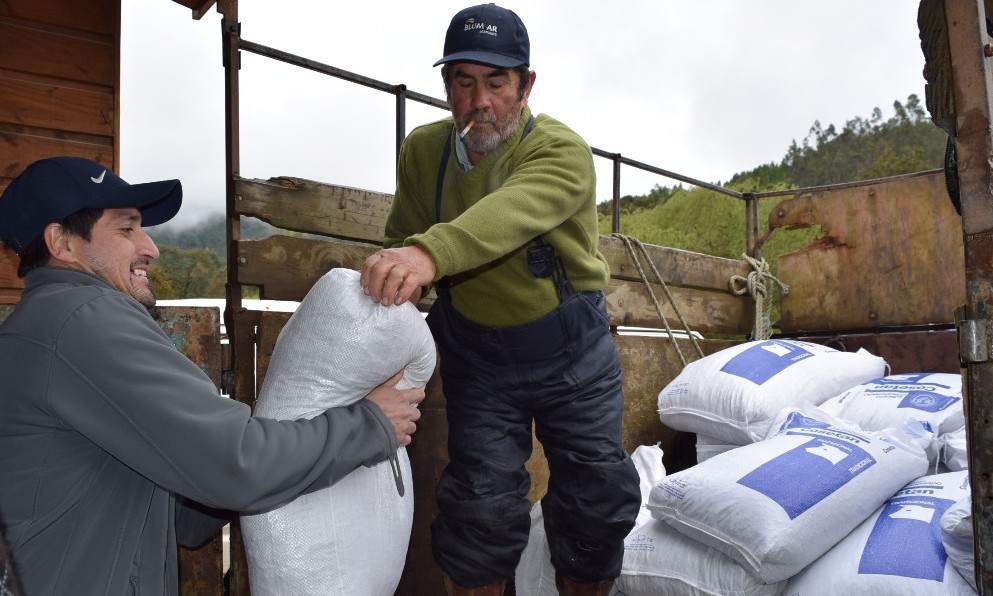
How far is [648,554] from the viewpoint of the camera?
96.1 inches

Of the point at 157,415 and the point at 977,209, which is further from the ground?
the point at 977,209

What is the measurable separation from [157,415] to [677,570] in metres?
1.72

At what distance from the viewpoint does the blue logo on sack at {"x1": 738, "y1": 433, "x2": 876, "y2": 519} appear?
2.24 m

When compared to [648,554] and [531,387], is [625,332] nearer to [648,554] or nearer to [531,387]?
[648,554]

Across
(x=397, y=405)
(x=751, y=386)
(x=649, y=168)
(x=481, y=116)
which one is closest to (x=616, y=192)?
(x=649, y=168)

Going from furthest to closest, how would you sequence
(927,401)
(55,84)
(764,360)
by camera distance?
(764,360) < (55,84) < (927,401)

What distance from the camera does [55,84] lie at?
127 inches

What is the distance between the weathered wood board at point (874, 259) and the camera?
4039 millimetres

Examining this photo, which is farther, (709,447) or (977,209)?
(709,447)

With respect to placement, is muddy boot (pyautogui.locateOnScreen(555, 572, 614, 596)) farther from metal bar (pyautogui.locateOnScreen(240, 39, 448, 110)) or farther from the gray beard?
metal bar (pyautogui.locateOnScreen(240, 39, 448, 110))

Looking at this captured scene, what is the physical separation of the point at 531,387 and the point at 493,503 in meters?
0.32

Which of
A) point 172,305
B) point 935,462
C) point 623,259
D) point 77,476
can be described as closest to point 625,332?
point 623,259

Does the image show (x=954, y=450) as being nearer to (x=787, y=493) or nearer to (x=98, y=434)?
(x=787, y=493)

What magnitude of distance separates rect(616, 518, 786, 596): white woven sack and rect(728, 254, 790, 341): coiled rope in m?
2.06
